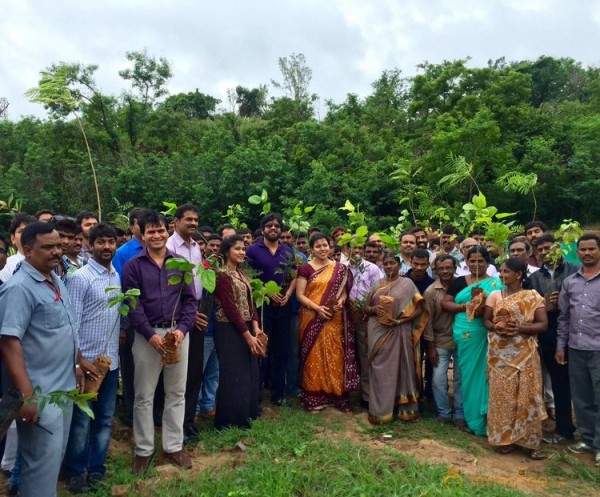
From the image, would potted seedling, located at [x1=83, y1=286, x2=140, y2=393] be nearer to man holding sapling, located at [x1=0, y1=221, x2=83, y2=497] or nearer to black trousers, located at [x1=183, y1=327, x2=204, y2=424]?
man holding sapling, located at [x1=0, y1=221, x2=83, y2=497]

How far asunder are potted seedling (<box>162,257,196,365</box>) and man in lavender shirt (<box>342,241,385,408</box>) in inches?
82.8

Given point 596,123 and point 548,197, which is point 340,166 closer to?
point 548,197

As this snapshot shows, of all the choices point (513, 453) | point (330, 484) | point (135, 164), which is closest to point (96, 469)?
point (330, 484)

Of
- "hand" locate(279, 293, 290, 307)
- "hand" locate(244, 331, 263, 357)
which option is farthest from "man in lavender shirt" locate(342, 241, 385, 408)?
"hand" locate(244, 331, 263, 357)

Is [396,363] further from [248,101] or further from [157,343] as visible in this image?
[248,101]

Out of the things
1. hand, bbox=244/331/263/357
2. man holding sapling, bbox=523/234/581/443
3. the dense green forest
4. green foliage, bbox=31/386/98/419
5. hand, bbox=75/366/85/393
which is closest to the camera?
green foliage, bbox=31/386/98/419

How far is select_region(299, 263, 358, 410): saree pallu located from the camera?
202 inches

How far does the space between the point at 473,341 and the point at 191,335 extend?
256cm

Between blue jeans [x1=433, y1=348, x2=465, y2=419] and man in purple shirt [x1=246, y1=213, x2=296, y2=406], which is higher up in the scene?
man in purple shirt [x1=246, y1=213, x2=296, y2=406]

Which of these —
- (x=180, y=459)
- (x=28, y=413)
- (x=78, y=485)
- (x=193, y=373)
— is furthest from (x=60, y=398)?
(x=193, y=373)

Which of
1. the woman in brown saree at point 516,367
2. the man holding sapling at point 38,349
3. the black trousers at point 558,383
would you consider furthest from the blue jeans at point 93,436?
the black trousers at point 558,383

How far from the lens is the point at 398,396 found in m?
4.99

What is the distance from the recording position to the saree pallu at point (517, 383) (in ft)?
14.2

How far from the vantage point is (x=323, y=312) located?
505 centimetres
